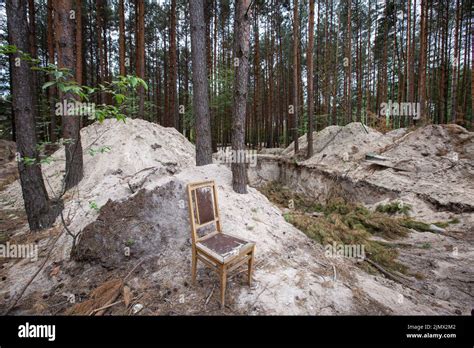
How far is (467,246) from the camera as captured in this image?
3.82 meters

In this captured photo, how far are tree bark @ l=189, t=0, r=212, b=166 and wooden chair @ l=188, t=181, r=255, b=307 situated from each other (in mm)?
2669

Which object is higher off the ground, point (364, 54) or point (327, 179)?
point (364, 54)

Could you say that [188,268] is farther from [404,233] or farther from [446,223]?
[446,223]

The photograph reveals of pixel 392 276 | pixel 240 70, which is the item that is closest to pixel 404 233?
pixel 392 276

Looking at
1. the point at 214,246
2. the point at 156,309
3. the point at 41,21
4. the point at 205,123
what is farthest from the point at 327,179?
the point at 41,21

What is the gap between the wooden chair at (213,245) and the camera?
6.87 ft

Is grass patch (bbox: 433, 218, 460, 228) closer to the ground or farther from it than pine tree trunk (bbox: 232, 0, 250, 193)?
closer to the ground

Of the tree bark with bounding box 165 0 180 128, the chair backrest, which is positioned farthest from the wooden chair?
the tree bark with bounding box 165 0 180 128

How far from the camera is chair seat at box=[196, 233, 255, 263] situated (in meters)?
2.08

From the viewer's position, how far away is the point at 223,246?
7.45 feet

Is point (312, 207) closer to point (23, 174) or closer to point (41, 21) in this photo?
point (23, 174)

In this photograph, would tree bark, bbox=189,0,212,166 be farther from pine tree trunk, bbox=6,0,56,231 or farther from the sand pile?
the sand pile

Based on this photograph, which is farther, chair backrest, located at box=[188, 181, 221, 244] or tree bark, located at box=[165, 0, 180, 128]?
tree bark, located at box=[165, 0, 180, 128]
